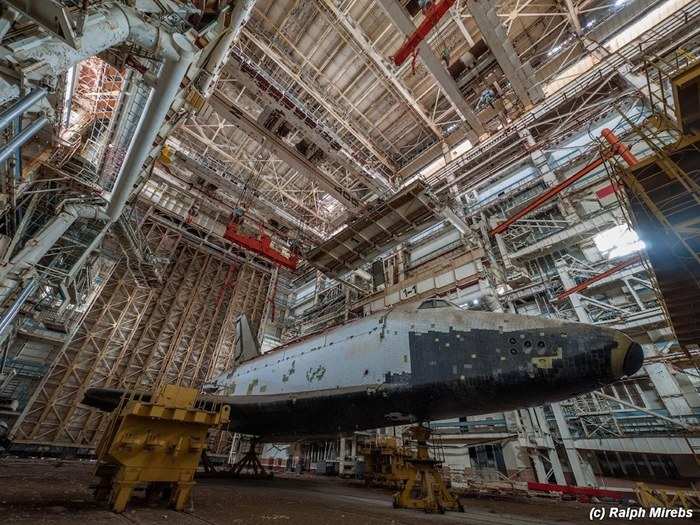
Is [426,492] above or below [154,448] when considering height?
below

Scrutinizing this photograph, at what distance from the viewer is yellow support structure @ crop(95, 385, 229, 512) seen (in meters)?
3.25

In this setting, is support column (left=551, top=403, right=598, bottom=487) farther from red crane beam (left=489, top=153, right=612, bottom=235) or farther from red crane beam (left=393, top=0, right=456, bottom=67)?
red crane beam (left=393, top=0, right=456, bottom=67)

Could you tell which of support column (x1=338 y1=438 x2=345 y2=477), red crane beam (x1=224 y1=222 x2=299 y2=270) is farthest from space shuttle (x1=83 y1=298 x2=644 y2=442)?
red crane beam (x1=224 y1=222 x2=299 y2=270)

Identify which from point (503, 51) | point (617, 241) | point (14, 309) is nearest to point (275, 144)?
point (503, 51)

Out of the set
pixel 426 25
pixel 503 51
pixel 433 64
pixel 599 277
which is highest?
pixel 503 51

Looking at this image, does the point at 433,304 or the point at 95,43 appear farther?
the point at 433,304

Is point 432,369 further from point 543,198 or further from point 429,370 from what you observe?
point 543,198

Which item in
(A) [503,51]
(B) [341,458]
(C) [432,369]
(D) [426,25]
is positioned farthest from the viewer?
(B) [341,458]

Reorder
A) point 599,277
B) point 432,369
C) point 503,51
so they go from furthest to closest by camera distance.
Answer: point 503,51, point 599,277, point 432,369

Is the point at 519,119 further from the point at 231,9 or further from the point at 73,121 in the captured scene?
the point at 73,121

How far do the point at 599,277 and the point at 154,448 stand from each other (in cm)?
1466

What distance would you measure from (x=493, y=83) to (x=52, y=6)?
782 inches

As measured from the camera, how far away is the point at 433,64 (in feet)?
42.5

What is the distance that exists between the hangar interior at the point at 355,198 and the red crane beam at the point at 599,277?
121 mm
